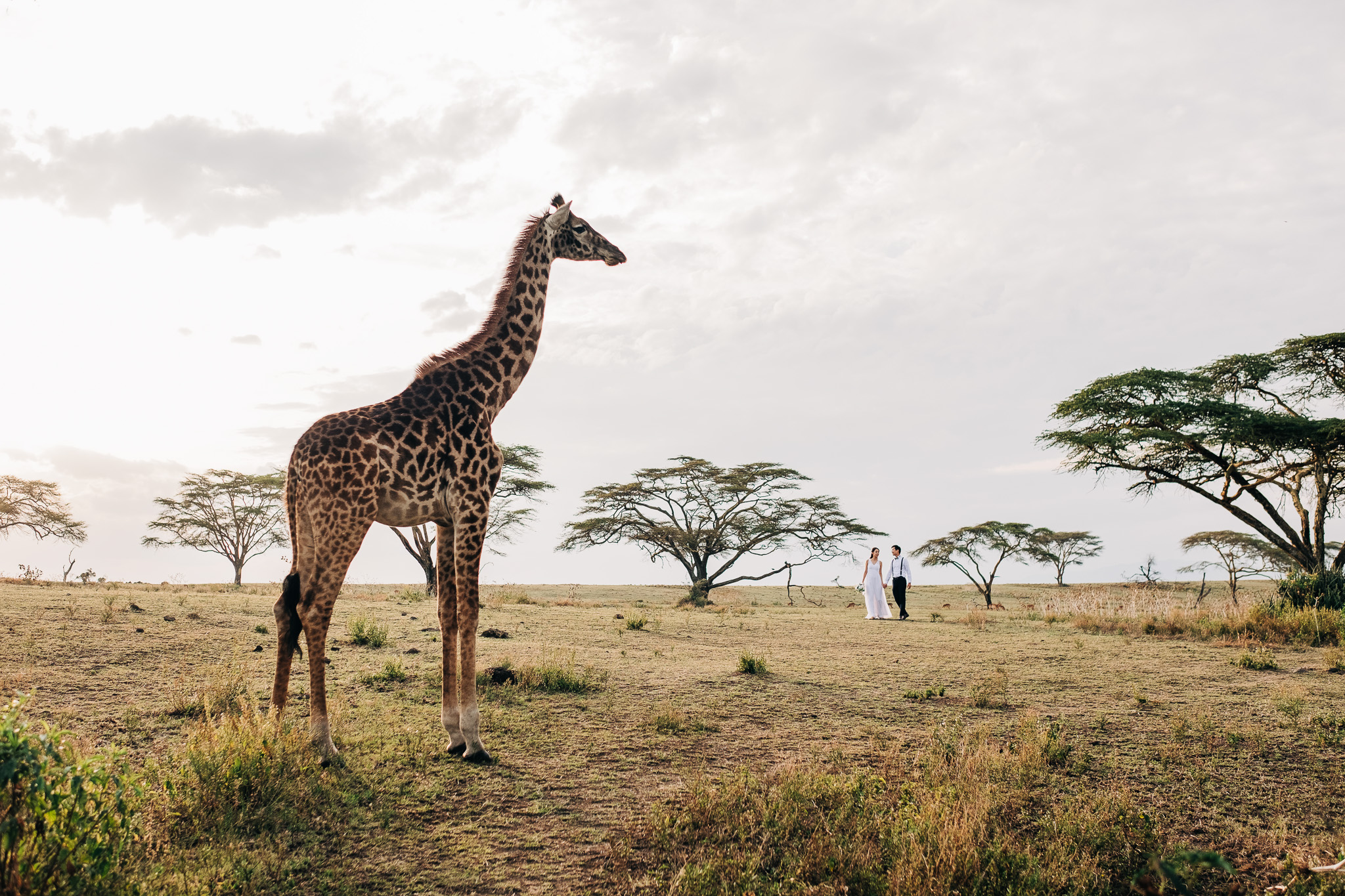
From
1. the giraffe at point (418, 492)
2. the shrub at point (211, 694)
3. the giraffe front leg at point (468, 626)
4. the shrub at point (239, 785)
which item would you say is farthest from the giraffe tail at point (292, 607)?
the shrub at point (211, 694)

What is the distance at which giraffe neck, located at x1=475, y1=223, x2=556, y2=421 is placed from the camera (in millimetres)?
7691

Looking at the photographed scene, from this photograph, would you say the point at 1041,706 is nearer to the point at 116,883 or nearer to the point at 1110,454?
the point at 116,883

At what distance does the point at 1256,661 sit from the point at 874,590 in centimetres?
1278

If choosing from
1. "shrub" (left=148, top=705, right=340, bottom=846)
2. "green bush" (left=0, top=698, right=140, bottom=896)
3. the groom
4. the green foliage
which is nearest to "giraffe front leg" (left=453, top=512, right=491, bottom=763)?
"shrub" (left=148, top=705, right=340, bottom=846)

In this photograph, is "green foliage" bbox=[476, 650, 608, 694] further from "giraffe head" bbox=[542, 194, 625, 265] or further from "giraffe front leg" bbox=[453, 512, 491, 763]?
"giraffe head" bbox=[542, 194, 625, 265]

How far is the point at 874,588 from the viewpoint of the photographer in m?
24.4

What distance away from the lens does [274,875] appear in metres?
4.58

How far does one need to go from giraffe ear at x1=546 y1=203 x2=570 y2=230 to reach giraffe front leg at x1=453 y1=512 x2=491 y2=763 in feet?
10.9

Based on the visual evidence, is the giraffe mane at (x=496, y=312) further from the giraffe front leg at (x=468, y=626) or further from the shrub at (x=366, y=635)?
the shrub at (x=366, y=635)

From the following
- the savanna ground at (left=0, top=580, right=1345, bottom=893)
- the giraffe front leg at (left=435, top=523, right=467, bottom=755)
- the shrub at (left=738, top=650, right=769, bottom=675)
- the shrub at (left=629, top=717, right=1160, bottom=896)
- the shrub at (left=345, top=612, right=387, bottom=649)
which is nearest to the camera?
the shrub at (left=629, top=717, right=1160, bottom=896)

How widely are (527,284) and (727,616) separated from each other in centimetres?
1582

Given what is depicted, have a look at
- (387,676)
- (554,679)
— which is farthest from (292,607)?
(554,679)

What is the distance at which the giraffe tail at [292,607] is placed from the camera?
6141 millimetres

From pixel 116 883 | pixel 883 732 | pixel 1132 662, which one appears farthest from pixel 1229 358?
pixel 116 883
